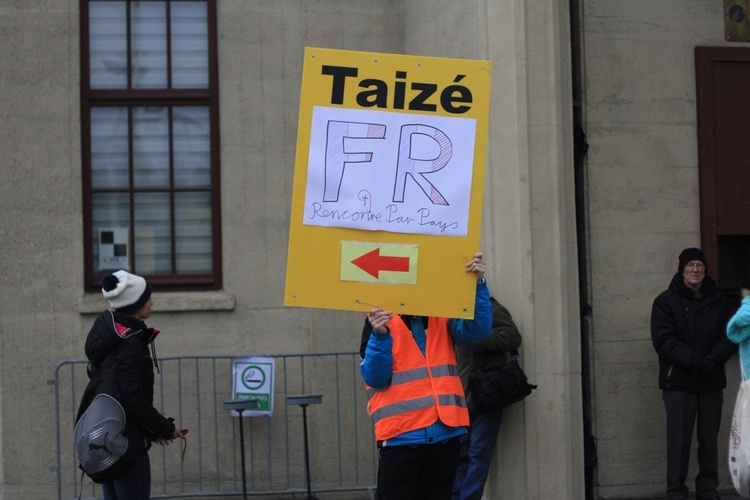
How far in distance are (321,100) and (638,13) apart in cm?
489

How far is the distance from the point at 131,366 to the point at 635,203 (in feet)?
15.8

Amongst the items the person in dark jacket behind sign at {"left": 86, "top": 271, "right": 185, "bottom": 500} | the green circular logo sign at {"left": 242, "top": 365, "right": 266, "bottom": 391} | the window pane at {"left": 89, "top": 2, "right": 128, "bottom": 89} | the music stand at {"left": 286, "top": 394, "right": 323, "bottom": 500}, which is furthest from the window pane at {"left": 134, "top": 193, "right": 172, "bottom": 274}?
the person in dark jacket behind sign at {"left": 86, "top": 271, "right": 185, "bottom": 500}

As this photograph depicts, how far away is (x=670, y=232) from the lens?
930 cm

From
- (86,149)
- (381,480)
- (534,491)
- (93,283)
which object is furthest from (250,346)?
(381,480)

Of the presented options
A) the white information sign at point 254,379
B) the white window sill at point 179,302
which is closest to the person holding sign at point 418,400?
the white information sign at point 254,379

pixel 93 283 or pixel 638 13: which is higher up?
pixel 638 13

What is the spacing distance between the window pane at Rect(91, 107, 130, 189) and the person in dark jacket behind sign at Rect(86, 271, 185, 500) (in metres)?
3.51

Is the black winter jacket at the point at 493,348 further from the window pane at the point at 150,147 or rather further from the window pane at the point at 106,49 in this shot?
the window pane at the point at 106,49

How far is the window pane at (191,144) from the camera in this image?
9.65 meters

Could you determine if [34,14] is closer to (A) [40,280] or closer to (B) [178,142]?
(B) [178,142]

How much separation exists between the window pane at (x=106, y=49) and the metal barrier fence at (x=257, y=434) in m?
2.42

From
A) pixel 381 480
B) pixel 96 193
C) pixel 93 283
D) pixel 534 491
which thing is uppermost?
pixel 96 193

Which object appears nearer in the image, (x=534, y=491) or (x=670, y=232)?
(x=534, y=491)

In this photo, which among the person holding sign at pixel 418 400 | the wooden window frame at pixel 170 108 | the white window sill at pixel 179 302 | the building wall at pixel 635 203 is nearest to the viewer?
the person holding sign at pixel 418 400
